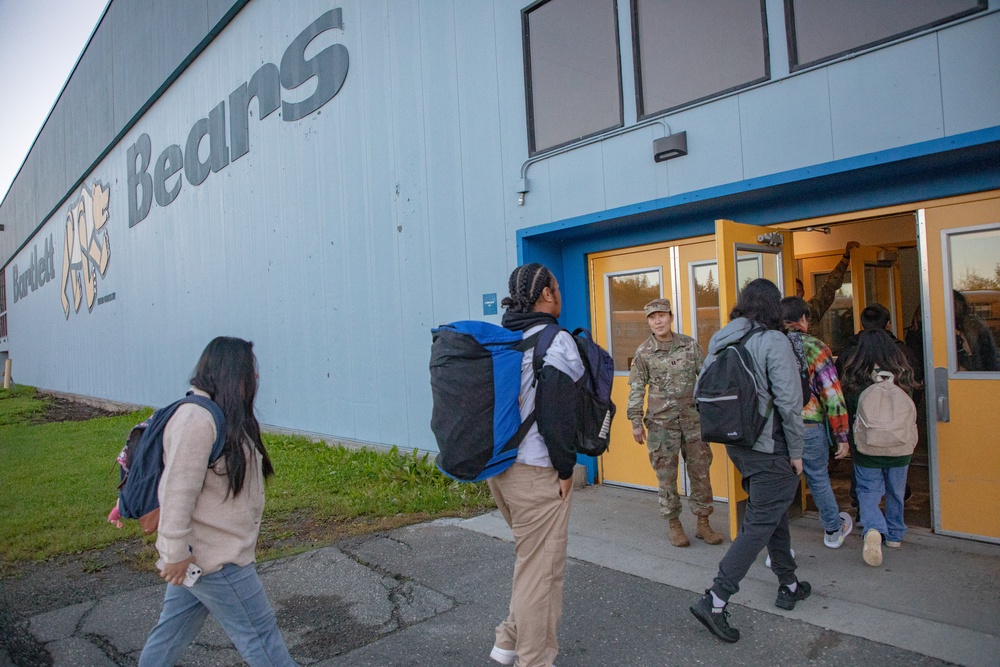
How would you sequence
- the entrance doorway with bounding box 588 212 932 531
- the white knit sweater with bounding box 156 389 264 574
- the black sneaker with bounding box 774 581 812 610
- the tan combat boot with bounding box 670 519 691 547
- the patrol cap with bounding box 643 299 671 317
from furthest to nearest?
the entrance doorway with bounding box 588 212 932 531, the patrol cap with bounding box 643 299 671 317, the tan combat boot with bounding box 670 519 691 547, the black sneaker with bounding box 774 581 812 610, the white knit sweater with bounding box 156 389 264 574

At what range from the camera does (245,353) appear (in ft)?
9.65

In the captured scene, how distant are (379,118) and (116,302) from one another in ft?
49.0

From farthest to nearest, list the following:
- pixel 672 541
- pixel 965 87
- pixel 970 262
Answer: pixel 672 541, pixel 970 262, pixel 965 87

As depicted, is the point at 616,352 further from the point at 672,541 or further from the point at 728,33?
the point at 728,33

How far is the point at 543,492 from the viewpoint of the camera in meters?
3.09

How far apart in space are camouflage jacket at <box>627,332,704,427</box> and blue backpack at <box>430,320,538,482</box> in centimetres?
244

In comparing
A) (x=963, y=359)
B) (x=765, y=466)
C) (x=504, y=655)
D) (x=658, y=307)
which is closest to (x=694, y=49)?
(x=658, y=307)

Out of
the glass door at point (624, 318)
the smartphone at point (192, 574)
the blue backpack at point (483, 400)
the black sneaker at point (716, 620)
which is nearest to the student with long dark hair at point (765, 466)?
the black sneaker at point (716, 620)

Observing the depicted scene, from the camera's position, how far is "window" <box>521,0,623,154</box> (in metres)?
6.45

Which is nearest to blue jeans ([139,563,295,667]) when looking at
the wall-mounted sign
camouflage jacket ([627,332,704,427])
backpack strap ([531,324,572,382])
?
backpack strap ([531,324,572,382])

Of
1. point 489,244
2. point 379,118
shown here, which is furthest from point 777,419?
point 379,118

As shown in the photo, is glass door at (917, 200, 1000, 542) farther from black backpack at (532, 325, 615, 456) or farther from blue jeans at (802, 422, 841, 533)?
black backpack at (532, 325, 615, 456)

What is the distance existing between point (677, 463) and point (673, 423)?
30 centimetres

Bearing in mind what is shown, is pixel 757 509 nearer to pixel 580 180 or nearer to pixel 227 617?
pixel 227 617
